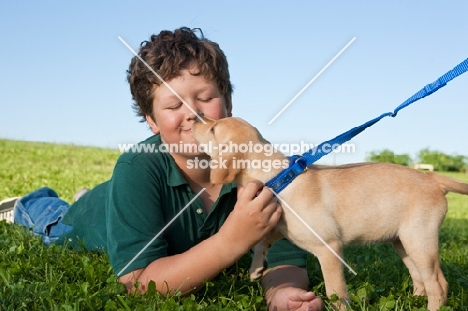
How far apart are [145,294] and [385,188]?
159cm

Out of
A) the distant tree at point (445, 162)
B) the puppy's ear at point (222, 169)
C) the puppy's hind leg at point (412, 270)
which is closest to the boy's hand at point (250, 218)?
the puppy's ear at point (222, 169)

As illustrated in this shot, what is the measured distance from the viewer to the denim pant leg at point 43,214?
5469mm

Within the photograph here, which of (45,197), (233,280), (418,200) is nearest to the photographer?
(418,200)

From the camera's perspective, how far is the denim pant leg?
5469 millimetres

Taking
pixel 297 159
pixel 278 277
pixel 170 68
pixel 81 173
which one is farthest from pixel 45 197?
pixel 81 173

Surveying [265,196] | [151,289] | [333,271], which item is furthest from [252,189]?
[151,289]

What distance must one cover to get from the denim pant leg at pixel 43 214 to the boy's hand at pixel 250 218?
108 inches

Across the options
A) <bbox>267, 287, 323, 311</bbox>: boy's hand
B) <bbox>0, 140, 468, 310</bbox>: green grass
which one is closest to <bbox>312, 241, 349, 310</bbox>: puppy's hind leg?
<bbox>267, 287, 323, 311</bbox>: boy's hand

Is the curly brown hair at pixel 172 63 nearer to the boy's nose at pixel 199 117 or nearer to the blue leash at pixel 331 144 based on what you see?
the boy's nose at pixel 199 117

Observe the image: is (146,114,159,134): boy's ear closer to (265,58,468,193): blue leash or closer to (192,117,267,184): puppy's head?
(192,117,267,184): puppy's head

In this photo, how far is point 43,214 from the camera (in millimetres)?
5809

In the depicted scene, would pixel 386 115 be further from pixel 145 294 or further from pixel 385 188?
pixel 145 294

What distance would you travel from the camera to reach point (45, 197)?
6.33m

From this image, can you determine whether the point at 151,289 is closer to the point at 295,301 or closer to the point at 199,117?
the point at 295,301
